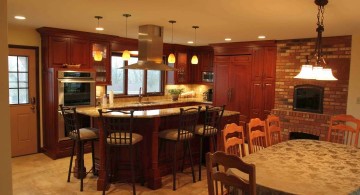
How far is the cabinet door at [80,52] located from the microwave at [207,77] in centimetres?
340

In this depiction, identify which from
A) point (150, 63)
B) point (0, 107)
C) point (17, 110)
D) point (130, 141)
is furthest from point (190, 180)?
point (17, 110)

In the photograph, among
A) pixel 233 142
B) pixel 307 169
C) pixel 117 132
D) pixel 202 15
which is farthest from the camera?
pixel 202 15

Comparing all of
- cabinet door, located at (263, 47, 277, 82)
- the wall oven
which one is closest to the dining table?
cabinet door, located at (263, 47, 277, 82)

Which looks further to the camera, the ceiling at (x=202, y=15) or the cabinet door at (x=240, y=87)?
the cabinet door at (x=240, y=87)

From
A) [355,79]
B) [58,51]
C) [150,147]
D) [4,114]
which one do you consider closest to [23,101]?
[58,51]

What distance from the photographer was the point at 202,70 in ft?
26.7

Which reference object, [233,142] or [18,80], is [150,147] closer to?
[233,142]

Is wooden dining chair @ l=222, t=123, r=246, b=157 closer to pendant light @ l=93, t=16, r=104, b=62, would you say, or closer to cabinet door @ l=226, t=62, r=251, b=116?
pendant light @ l=93, t=16, r=104, b=62

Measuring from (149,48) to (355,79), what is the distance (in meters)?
3.71

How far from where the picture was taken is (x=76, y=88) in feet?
17.9

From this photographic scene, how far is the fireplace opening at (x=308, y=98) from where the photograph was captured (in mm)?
5695

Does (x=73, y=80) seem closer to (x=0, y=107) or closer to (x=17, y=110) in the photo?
(x=17, y=110)

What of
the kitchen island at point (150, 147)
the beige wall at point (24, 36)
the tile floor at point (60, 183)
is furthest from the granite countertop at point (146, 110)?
the beige wall at point (24, 36)

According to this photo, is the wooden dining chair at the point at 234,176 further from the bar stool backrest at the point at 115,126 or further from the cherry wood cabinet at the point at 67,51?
the cherry wood cabinet at the point at 67,51
